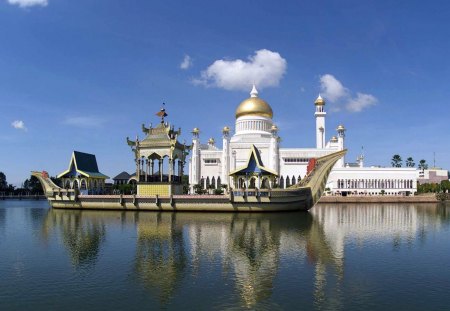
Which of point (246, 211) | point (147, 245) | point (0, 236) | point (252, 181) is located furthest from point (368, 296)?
point (252, 181)

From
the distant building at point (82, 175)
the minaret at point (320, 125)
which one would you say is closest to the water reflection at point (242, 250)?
the distant building at point (82, 175)

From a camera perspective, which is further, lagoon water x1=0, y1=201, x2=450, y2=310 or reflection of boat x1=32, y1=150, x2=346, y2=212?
reflection of boat x1=32, y1=150, x2=346, y2=212

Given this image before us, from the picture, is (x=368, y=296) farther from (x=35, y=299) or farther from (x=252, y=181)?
(x=252, y=181)

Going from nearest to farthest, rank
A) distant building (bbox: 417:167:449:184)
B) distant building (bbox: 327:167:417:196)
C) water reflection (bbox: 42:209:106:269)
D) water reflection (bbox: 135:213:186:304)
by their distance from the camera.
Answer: water reflection (bbox: 135:213:186:304) → water reflection (bbox: 42:209:106:269) → distant building (bbox: 327:167:417:196) → distant building (bbox: 417:167:449:184)

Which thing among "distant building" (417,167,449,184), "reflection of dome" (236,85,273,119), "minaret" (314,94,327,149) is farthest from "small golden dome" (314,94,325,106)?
"distant building" (417,167,449,184)

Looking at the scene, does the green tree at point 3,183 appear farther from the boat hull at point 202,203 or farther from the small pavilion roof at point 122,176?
the boat hull at point 202,203

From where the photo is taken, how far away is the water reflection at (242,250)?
1265 centimetres

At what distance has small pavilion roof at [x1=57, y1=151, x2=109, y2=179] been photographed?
45125 millimetres

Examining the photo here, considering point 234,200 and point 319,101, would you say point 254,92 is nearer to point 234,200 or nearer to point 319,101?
point 319,101

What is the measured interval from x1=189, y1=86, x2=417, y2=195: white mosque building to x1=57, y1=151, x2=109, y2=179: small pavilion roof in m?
28.5

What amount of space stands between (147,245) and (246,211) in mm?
18019

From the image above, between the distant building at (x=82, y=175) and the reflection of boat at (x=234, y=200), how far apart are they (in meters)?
1.63

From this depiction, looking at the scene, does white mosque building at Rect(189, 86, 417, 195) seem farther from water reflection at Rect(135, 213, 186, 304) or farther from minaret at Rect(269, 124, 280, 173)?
water reflection at Rect(135, 213, 186, 304)

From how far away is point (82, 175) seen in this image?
45156 millimetres
